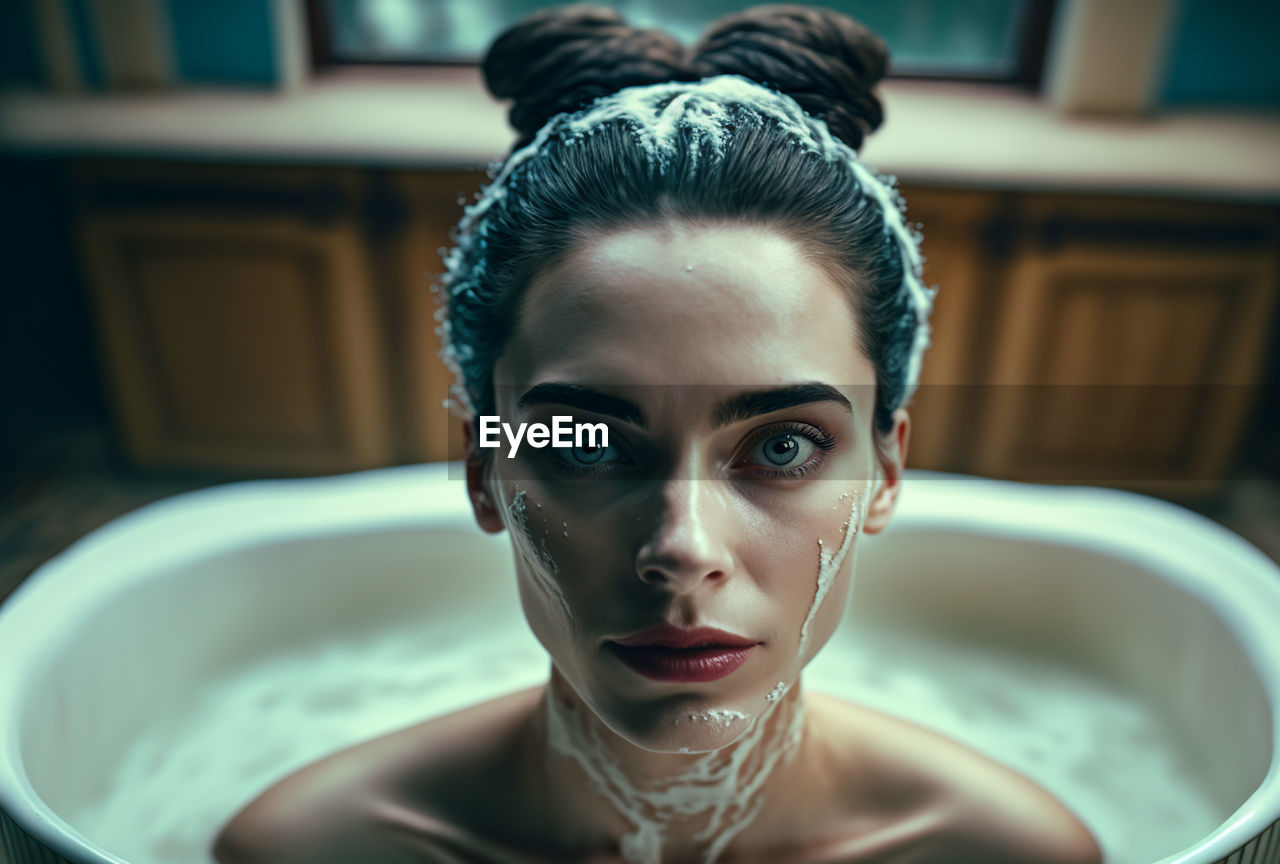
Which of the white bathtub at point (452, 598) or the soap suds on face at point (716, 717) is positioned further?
the white bathtub at point (452, 598)

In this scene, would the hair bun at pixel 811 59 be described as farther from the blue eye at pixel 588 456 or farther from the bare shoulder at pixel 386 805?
the bare shoulder at pixel 386 805

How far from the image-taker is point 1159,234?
2.02 m

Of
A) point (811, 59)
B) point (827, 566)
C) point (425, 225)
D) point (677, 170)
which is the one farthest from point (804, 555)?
point (425, 225)

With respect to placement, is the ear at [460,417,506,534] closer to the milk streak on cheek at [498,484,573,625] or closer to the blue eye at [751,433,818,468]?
the milk streak on cheek at [498,484,573,625]

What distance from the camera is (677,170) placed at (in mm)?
799

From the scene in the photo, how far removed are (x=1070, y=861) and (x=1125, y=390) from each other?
1.38 meters

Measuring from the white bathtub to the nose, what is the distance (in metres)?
0.70

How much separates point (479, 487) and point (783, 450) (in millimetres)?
329

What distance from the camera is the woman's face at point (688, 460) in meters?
0.76

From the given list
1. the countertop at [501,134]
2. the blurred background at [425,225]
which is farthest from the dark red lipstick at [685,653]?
the blurred background at [425,225]

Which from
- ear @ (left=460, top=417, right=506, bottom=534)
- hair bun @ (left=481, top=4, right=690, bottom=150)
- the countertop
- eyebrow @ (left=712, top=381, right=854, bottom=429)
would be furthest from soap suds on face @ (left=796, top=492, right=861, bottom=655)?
the countertop

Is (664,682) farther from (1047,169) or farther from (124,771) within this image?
(1047,169)

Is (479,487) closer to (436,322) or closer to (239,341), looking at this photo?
(436,322)

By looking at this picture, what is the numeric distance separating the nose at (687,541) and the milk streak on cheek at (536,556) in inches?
4.0
